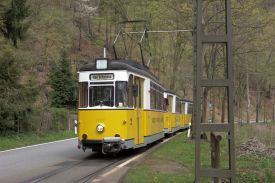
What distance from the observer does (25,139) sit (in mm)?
27906

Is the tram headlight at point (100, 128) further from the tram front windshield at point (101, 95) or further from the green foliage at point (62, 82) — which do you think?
the green foliage at point (62, 82)

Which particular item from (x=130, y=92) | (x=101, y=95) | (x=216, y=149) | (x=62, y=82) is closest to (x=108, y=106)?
(x=101, y=95)

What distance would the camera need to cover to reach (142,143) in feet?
64.6

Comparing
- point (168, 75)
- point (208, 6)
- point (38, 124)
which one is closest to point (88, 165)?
point (208, 6)

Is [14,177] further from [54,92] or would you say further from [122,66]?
[54,92]

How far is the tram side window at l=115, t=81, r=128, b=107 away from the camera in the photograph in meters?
17.4

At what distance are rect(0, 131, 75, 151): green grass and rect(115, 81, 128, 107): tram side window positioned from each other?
26.6 feet

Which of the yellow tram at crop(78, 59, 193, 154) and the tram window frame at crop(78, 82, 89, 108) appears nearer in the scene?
the yellow tram at crop(78, 59, 193, 154)

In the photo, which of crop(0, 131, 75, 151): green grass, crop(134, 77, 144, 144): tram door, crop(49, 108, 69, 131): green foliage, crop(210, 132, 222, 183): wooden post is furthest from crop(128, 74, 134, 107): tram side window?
crop(49, 108, 69, 131): green foliage

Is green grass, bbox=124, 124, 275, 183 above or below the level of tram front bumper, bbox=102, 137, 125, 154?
below

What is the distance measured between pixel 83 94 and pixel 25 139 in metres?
11.2

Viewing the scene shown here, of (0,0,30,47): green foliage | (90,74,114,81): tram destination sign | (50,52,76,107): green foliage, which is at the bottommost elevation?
(90,74,114,81): tram destination sign

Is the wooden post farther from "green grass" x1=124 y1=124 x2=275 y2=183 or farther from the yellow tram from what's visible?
the yellow tram

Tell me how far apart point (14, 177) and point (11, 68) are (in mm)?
15292
